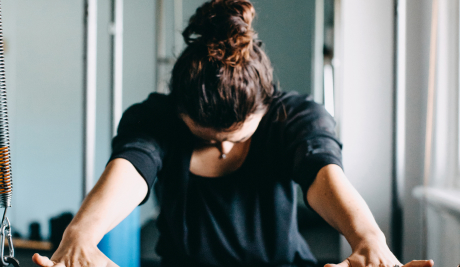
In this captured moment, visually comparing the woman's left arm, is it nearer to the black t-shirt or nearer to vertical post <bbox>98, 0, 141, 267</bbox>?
the black t-shirt

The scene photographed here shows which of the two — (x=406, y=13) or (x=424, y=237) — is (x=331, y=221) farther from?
(x=406, y=13)

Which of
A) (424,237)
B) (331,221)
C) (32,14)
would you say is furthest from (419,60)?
(32,14)

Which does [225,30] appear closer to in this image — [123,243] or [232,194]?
[232,194]

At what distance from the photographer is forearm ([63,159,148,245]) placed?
20.7 inches

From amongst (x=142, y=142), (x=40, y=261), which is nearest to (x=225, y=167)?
(x=142, y=142)

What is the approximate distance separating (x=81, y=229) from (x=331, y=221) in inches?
16.8

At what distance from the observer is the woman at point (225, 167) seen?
56cm

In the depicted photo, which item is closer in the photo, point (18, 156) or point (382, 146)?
point (382, 146)

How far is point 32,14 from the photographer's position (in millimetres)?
1646

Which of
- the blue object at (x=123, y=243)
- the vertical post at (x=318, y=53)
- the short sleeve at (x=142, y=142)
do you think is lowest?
the blue object at (x=123, y=243)

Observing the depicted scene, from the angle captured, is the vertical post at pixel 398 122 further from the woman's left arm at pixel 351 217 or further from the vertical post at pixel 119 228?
the vertical post at pixel 119 228

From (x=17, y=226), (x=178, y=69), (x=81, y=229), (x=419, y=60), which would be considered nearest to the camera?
(x=81, y=229)

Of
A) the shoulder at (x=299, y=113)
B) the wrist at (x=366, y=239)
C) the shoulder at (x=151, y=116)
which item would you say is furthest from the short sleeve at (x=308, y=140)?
the shoulder at (x=151, y=116)

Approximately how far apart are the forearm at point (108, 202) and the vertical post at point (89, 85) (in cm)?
85
